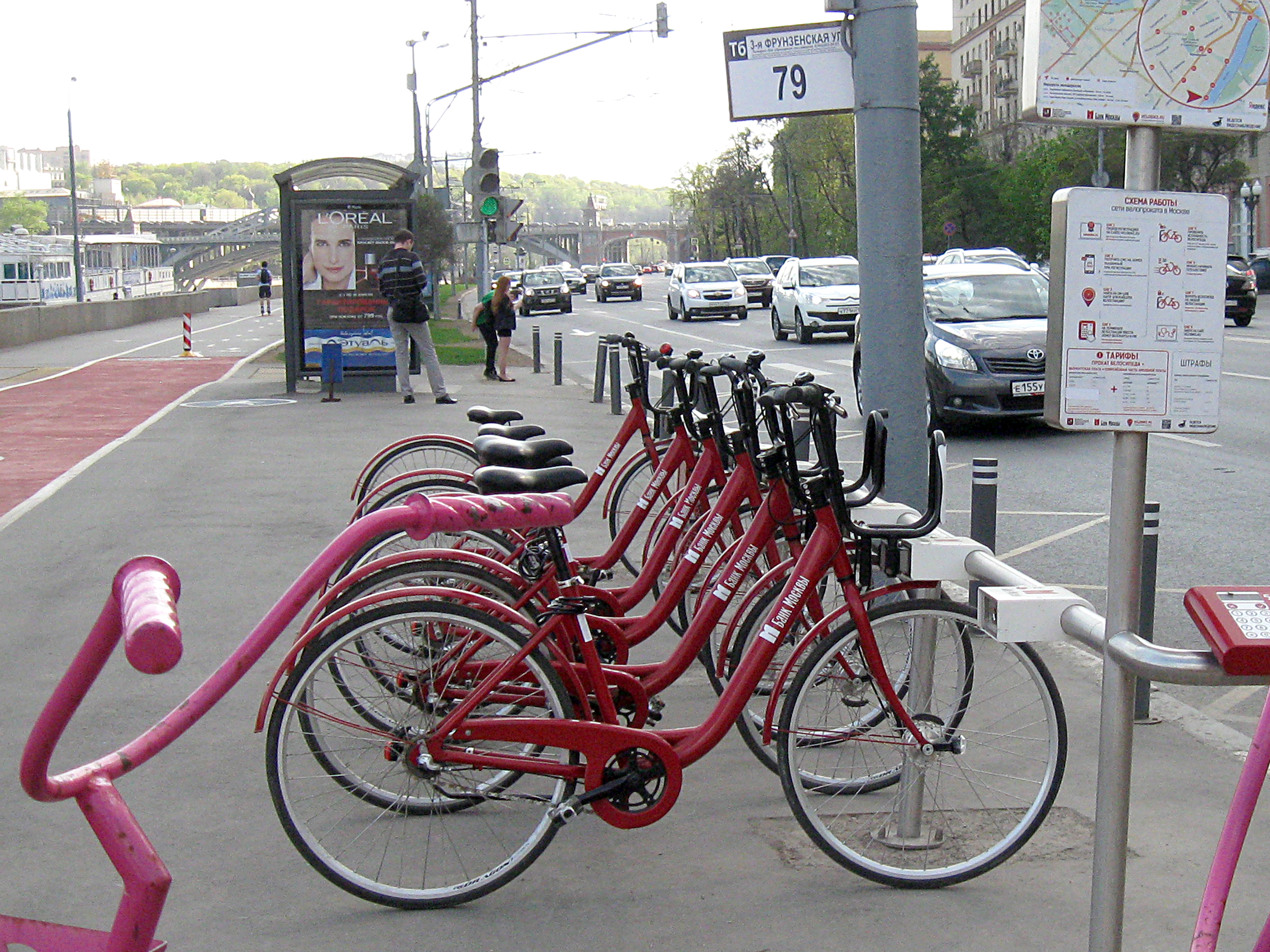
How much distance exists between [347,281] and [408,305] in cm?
207

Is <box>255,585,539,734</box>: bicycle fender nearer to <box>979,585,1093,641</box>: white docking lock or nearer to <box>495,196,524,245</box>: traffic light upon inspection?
<box>979,585,1093,641</box>: white docking lock

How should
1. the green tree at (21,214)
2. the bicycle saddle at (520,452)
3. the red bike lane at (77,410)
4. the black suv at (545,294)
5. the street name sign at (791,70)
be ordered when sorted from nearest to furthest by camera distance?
the bicycle saddle at (520,452)
the street name sign at (791,70)
the red bike lane at (77,410)
the black suv at (545,294)
the green tree at (21,214)

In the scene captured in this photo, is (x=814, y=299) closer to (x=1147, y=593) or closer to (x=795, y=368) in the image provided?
(x=795, y=368)

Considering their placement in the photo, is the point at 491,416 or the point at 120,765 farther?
the point at 491,416

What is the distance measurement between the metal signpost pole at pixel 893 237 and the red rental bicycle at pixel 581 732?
2435 millimetres

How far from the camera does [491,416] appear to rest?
6379 mm

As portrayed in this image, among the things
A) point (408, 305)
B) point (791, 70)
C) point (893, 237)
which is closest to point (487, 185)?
point (408, 305)

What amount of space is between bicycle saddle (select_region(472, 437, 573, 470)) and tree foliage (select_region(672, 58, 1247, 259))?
48.9 meters

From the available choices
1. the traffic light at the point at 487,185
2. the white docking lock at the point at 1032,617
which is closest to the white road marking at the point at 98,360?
the traffic light at the point at 487,185

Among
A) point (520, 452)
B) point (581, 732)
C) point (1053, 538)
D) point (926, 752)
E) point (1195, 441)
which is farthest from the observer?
point (1195, 441)

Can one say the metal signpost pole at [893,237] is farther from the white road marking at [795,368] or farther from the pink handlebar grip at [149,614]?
the white road marking at [795,368]

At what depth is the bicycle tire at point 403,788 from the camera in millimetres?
3904

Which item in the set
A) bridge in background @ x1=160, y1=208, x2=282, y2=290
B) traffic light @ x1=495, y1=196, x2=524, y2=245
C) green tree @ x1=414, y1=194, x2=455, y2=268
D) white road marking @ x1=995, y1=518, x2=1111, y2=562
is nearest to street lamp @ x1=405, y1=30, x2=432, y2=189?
green tree @ x1=414, y1=194, x2=455, y2=268

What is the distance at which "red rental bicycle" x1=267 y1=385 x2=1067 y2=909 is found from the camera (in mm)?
3938
